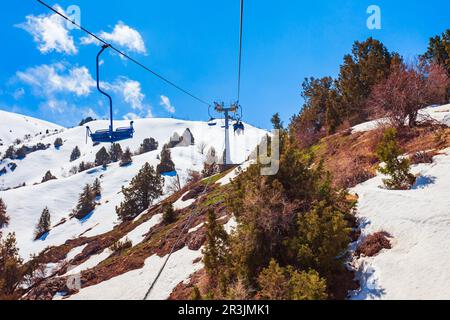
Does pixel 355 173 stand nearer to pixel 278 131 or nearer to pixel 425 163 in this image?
pixel 425 163

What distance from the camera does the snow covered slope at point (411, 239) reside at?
23.6 feet

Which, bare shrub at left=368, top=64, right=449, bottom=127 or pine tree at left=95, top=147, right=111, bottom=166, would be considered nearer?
bare shrub at left=368, top=64, right=449, bottom=127

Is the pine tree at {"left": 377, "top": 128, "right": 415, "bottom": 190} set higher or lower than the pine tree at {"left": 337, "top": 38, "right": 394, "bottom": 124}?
lower

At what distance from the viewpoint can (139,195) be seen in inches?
2034

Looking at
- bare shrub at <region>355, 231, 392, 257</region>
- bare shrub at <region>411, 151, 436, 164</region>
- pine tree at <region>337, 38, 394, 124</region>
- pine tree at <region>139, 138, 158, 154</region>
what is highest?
pine tree at <region>139, 138, 158, 154</region>

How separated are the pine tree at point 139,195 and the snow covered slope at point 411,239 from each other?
44516mm

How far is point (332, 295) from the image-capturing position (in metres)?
7.77

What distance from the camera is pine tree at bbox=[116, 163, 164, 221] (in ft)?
163

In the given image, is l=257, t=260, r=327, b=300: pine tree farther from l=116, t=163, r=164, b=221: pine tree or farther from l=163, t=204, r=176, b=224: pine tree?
l=116, t=163, r=164, b=221: pine tree

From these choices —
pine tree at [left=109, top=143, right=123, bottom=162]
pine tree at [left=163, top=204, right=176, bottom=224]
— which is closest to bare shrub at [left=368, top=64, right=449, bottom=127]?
pine tree at [left=163, top=204, right=176, bottom=224]

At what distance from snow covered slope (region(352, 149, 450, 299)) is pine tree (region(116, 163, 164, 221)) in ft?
146

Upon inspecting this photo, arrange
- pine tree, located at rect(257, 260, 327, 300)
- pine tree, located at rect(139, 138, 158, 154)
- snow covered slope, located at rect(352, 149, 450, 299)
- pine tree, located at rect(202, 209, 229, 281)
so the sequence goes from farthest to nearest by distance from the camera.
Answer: pine tree, located at rect(139, 138, 158, 154)
pine tree, located at rect(202, 209, 229, 281)
snow covered slope, located at rect(352, 149, 450, 299)
pine tree, located at rect(257, 260, 327, 300)

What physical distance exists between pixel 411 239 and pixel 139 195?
4822 centimetres

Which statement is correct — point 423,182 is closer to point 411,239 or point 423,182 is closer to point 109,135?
point 411,239
